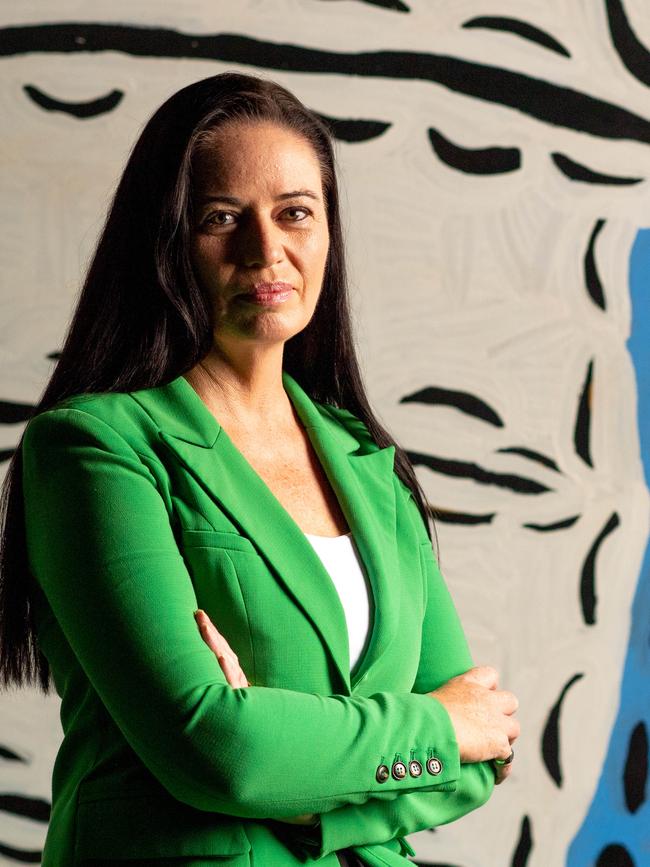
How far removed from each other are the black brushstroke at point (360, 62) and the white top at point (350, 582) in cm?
152

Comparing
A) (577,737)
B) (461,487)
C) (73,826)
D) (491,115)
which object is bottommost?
(577,737)

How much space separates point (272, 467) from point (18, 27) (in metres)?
1.49

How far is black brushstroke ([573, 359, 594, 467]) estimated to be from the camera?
290 centimetres

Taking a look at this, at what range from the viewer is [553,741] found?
2861 millimetres

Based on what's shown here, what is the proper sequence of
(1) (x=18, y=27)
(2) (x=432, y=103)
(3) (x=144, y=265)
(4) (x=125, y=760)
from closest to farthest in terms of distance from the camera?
(4) (x=125, y=760) < (3) (x=144, y=265) < (1) (x=18, y=27) < (2) (x=432, y=103)

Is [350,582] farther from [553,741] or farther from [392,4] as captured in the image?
[392,4]

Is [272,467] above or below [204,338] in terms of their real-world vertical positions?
below

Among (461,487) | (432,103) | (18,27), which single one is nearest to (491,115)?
(432,103)

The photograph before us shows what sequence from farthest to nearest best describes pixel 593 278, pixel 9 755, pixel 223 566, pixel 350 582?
pixel 593 278 → pixel 9 755 → pixel 350 582 → pixel 223 566

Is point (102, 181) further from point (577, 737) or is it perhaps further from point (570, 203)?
point (577, 737)

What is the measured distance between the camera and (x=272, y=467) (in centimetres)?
165

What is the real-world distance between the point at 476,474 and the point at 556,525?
0.23 metres

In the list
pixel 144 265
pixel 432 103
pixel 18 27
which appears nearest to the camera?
pixel 144 265

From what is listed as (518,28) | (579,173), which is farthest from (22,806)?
(518,28)
